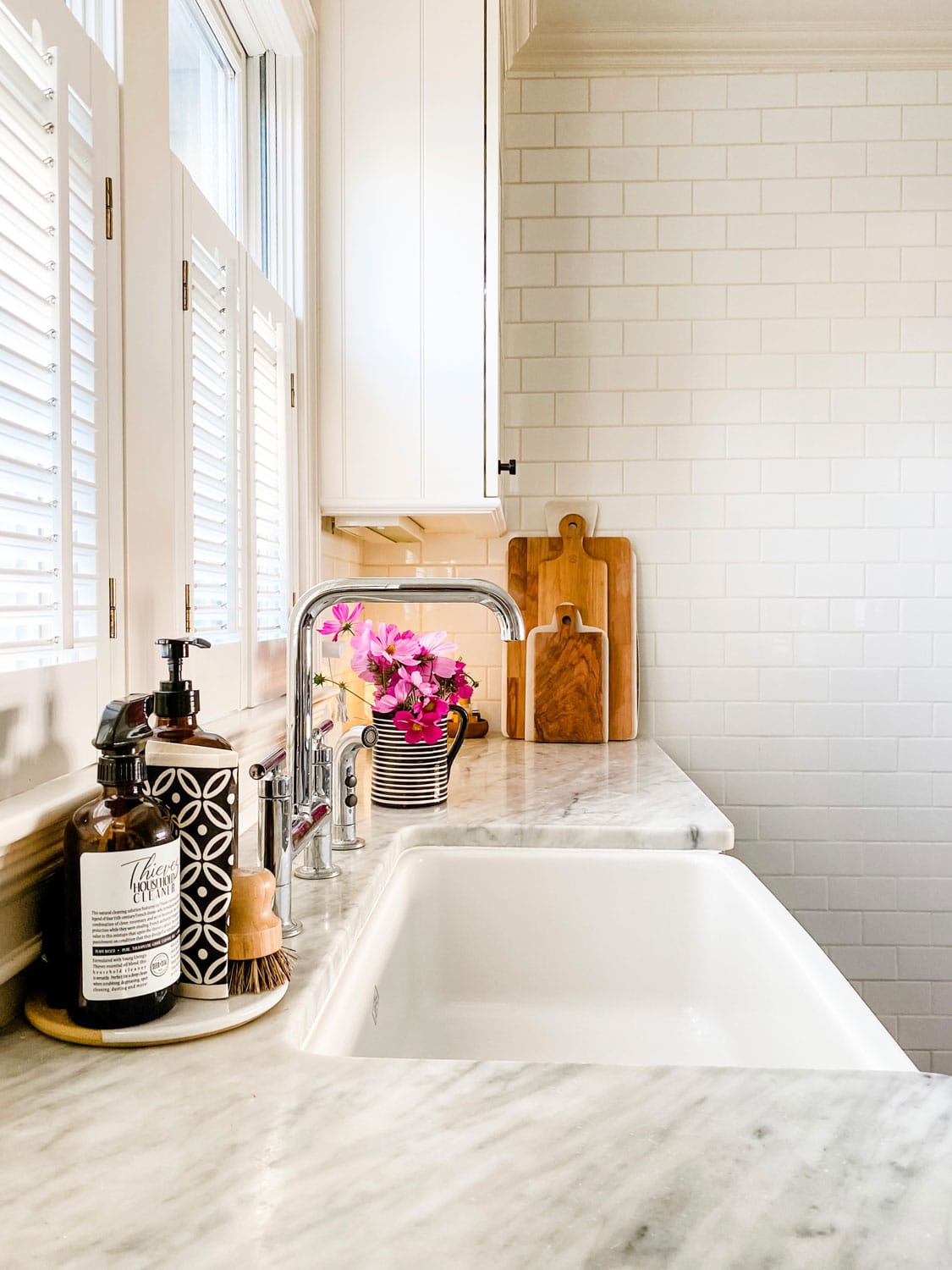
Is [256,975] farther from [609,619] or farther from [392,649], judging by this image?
[609,619]

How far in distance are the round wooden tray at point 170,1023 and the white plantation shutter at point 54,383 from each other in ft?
0.55

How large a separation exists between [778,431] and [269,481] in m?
1.37

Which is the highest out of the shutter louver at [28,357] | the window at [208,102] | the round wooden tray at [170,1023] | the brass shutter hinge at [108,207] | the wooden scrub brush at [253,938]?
the window at [208,102]

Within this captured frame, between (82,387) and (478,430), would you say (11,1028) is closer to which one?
Answer: (82,387)

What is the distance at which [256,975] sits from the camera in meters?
0.73

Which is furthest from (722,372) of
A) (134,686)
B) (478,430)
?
(134,686)

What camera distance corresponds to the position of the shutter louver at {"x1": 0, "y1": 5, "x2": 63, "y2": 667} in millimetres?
720

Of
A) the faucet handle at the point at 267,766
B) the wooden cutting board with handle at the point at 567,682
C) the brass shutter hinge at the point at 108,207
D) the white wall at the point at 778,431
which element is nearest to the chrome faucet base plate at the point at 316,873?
the faucet handle at the point at 267,766

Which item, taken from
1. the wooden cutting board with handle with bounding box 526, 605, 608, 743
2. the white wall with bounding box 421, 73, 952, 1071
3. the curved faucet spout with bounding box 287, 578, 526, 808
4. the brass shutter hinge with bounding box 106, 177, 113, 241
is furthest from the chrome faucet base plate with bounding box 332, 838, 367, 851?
the white wall with bounding box 421, 73, 952, 1071

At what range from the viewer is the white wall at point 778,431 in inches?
92.7

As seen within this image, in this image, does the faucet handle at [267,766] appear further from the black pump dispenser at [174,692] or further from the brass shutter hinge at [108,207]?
the brass shutter hinge at [108,207]

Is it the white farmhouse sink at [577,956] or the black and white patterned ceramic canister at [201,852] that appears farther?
the white farmhouse sink at [577,956]

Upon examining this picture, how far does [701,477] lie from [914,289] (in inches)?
26.8

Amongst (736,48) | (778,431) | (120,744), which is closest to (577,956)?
(120,744)
